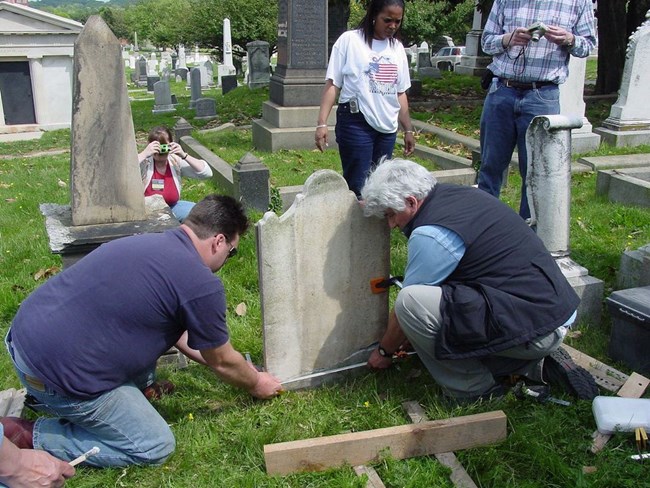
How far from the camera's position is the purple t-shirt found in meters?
2.52

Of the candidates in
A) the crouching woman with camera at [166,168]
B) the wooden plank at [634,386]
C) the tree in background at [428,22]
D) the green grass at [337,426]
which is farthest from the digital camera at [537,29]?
the tree in background at [428,22]

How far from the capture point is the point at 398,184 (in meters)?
2.96

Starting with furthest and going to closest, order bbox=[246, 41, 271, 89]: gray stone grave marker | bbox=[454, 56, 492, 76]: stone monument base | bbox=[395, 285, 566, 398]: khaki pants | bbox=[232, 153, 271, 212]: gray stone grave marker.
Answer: bbox=[246, 41, 271, 89]: gray stone grave marker, bbox=[454, 56, 492, 76]: stone monument base, bbox=[232, 153, 271, 212]: gray stone grave marker, bbox=[395, 285, 566, 398]: khaki pants

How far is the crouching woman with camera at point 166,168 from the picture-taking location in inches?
181

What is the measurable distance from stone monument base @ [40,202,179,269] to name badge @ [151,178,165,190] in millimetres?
985

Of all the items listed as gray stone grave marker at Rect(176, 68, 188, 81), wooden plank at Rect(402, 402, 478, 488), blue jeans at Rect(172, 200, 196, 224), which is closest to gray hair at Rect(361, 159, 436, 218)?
wooden plank at Rect(402, 402, 478, 488)

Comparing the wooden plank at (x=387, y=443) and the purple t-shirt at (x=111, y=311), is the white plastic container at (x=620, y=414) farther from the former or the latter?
the purple t-shirt at (x=111, y=311)

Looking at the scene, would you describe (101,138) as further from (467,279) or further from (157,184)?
(467,279)

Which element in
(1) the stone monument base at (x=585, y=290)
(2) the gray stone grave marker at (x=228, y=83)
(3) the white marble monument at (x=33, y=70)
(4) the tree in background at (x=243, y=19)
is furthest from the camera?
(4) the tree in background at (x=243, y=19)

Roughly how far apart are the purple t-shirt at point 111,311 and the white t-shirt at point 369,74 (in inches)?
99.7

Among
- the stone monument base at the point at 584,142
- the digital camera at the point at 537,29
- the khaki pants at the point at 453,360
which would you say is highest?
the digital camera at the point at 537,29

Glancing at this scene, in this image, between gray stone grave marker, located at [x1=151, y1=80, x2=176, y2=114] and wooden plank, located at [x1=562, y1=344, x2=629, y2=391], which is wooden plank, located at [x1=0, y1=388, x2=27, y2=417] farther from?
gray stone grave marker, located at [x1=151, y1=80, x2=176, y2=114]

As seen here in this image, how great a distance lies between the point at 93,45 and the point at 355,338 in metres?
2.12

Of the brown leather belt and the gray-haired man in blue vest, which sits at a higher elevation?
the brown leather belt
